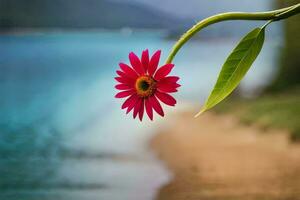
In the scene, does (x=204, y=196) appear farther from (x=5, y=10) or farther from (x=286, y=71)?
(x=5, y=10)

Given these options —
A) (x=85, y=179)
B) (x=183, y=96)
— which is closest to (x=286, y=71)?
(x=183, y=96)

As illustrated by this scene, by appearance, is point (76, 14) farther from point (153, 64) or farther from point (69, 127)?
point (153, 64)

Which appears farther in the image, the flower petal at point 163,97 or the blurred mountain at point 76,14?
the blurred mountain at point 76,14

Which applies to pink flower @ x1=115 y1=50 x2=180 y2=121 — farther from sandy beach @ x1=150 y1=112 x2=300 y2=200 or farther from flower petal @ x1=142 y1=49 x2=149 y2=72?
sandy beach @ x1=150 y1=112 x2=300 y2=200

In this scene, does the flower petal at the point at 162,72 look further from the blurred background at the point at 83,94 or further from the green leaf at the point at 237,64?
the blurred background at the point at 83,94

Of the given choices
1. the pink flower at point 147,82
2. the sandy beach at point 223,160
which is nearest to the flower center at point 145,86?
the pink flower at point 147,82

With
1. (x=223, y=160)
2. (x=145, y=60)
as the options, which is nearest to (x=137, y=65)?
(x=145, y=60)
